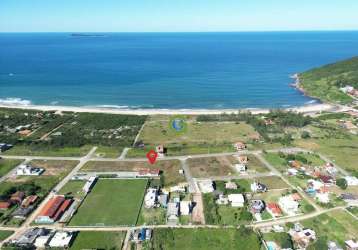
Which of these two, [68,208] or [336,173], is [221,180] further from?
[68,208]

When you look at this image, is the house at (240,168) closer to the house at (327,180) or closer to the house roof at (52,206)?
the house at (327,180)

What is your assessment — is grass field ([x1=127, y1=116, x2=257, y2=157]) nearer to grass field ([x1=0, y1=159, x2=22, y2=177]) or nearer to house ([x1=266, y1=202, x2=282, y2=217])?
house ([x1=266, y1=202, x2=282, y2=217])

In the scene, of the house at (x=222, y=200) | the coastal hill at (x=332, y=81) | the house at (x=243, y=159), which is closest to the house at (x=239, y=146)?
the house at (x=243, y=159)

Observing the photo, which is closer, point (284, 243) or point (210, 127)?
point (284, 243)

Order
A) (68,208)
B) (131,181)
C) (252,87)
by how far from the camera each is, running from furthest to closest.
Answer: (252,87) < (131,181) < (68,208)

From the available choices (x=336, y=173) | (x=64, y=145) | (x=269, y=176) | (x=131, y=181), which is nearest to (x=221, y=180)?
(x=269, y=176)

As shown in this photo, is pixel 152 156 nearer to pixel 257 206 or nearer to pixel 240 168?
pixel 240 168

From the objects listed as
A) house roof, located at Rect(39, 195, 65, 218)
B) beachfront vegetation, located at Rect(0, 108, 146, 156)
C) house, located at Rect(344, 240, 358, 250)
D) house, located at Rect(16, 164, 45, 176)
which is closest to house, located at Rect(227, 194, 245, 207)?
house, located at Rect(344, 240, 358, 250)
